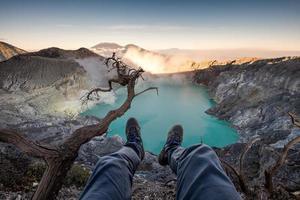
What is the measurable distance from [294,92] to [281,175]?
980 inches

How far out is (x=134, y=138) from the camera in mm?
5016

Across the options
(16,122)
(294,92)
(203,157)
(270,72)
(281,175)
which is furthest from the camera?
(270,72)

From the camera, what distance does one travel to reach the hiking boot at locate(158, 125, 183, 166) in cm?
487

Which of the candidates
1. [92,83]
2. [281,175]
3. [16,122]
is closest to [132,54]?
[92,83]

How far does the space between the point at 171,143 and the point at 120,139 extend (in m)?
13.6

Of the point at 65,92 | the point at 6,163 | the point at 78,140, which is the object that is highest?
the point at 78,140

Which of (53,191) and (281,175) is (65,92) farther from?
(53,191)

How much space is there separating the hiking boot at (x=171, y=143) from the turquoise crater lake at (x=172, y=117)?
1844 centimetres

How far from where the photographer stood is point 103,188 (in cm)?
222

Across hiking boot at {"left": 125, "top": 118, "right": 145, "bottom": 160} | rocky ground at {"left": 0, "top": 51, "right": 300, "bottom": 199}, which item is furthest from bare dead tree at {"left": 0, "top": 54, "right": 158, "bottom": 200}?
hiking boot at {"left": 125, "top": 118, "right": 145, "bottom": 160}

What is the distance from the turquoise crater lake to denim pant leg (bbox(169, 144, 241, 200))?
72.2ft

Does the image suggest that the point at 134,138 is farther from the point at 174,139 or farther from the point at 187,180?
the point at 187,180

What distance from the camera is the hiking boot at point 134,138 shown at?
14.1 feet

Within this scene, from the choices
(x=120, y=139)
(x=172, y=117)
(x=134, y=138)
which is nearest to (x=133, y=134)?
(x=134, y=138)
